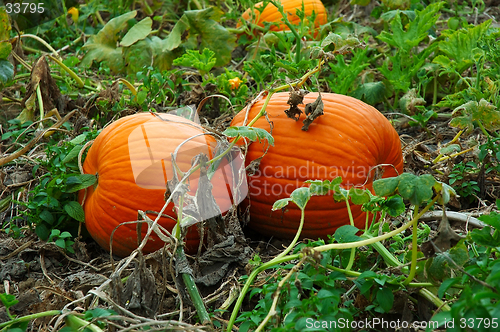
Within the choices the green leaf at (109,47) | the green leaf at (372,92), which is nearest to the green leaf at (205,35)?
the green leaf at (109,47)

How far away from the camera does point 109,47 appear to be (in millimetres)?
3959

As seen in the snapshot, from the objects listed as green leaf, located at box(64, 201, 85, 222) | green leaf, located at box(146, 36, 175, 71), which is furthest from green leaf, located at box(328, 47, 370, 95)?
green leaf, located at box(64, 201, 85, 222)

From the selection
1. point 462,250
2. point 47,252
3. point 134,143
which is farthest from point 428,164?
point 47,252

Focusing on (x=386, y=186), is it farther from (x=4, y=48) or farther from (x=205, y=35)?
(x=205, y=35)

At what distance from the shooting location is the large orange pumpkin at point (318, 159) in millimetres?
2125

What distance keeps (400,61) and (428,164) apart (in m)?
0.86

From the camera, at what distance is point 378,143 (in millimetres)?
2203

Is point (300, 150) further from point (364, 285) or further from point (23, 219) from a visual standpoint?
point (23, 219)

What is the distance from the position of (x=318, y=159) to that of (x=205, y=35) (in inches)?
83.9

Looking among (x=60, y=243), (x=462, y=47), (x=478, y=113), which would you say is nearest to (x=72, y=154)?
(x=60, y=243)

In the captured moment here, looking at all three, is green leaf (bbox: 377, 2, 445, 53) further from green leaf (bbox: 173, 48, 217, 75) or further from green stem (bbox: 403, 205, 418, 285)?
green stem (bbox: 403, 205, 418, 285)

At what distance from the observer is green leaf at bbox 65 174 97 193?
2.21m

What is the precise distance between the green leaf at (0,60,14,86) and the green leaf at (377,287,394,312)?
7.61 ft

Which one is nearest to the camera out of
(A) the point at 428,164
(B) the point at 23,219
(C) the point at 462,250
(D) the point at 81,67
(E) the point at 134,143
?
(C) the point at 462,250
